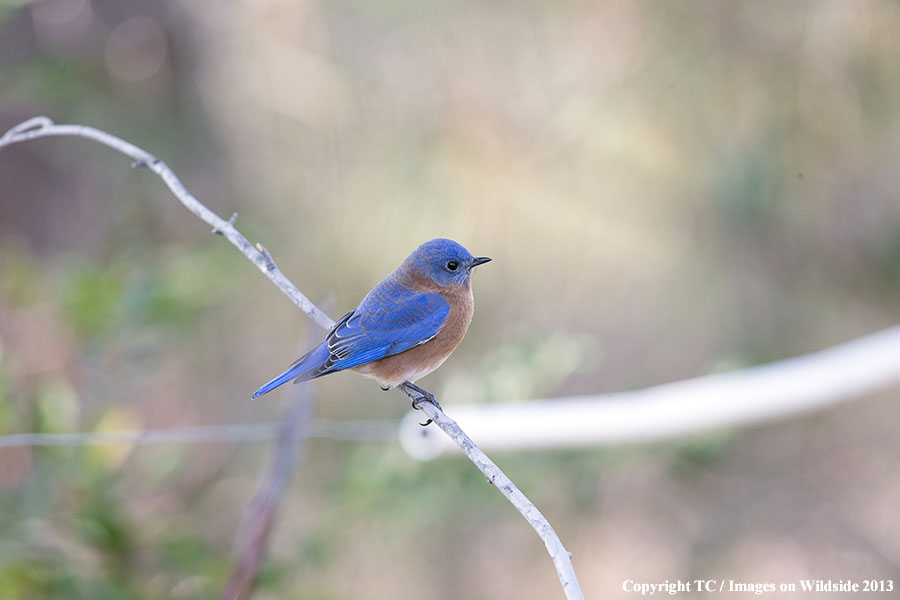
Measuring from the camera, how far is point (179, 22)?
20.0 ft

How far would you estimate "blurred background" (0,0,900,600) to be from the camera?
344cm

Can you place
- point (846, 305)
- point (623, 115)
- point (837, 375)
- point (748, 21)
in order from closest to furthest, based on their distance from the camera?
point (837, 375), point (748, 21), point (623, 115), point (846, 305)

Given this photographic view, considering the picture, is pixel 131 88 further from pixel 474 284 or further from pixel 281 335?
pixel 474 284

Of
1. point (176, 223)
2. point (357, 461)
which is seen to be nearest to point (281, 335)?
point (176, 223)

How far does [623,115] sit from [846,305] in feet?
6.31

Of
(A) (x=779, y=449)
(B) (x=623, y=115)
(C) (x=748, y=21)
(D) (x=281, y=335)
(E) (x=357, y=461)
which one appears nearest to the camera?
(E) (x=357, y=461)

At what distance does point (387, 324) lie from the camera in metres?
1.79

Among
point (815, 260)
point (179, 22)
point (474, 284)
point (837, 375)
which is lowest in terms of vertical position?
point (837, 375)

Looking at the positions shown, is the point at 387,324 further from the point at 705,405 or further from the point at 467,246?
the point at 467,246

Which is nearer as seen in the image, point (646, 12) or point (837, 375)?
point (837, 375)

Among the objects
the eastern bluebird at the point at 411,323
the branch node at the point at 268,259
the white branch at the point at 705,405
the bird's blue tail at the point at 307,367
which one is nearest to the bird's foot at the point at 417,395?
the eastern bluebird at the point at 411,323

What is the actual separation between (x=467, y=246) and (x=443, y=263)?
86.1 inches

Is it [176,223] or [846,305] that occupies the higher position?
[176,223]

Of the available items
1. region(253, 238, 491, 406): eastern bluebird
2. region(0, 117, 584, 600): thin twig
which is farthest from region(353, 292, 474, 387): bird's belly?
region(0, 117, 584, 600): thin twig
